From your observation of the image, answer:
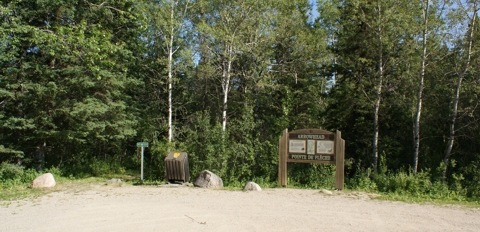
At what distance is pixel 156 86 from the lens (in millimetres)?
20812

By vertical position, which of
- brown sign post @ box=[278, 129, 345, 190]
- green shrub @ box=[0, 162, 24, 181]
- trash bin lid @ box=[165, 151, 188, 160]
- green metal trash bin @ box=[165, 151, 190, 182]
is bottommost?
green shrub @ box=[0, 162, 24, 181]

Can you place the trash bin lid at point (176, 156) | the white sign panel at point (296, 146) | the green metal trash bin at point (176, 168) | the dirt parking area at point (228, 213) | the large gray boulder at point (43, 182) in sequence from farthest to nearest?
1. the trash bin lid at point (176, 156)
2. the green metal trash bin at point (176, 168)
3. the large gray boulder at point (43, 182)
4. the white sign panel at point (296, 146)
5. the dirt parking area at point (228, 213)

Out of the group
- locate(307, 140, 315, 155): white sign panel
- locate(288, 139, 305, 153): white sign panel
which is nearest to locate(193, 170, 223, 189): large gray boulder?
locate(288, 139, 305, 153): white sign panel

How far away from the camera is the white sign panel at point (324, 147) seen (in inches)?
445

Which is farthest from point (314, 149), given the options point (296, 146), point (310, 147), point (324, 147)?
point (296, 146)

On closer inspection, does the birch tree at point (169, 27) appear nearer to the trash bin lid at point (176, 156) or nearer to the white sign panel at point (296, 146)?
the trash bin lid at point (176, 156)

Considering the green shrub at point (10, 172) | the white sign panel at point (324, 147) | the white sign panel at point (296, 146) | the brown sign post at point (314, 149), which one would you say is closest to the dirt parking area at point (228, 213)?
the brown sign post at point (314, 149)

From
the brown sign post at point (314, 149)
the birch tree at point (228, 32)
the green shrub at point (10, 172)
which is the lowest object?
the green shrub at point (10, 172)

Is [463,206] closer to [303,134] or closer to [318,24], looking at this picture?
[303,134]

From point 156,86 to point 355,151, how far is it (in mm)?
11420

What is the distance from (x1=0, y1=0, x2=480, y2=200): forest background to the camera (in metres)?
13.8

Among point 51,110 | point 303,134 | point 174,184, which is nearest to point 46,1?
point 51,110

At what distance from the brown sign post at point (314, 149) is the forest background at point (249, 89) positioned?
104 centimetres

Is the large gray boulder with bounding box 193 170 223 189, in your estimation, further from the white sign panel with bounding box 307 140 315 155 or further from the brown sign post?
the white sign panel with bounding box 307 140 315 155
